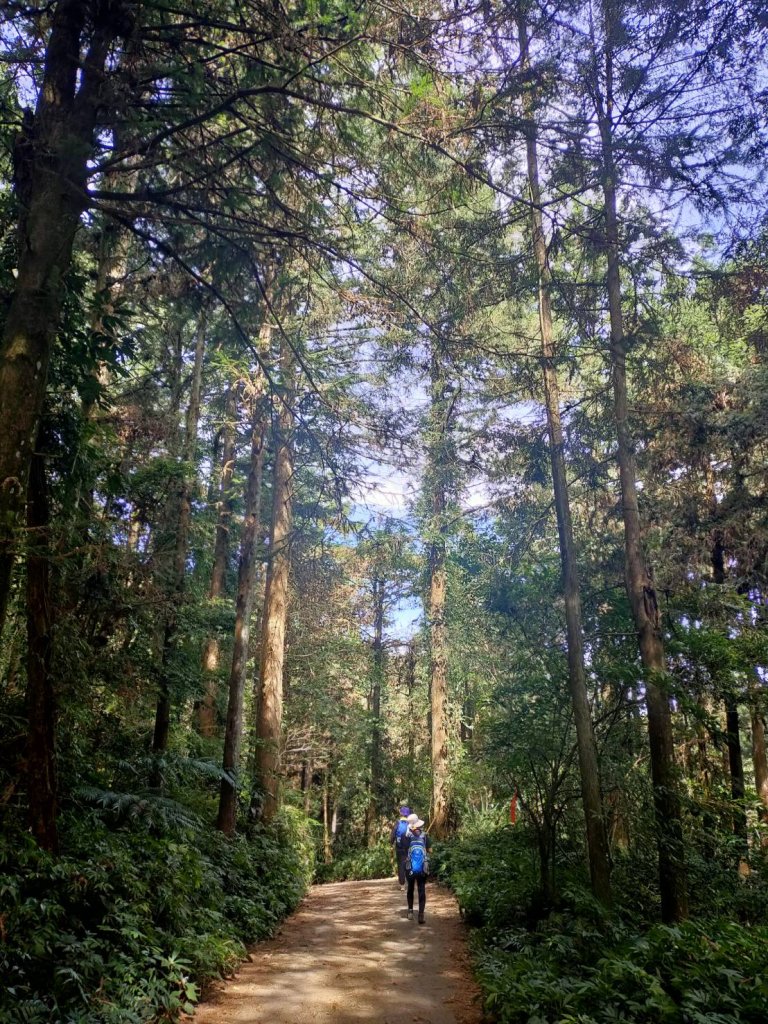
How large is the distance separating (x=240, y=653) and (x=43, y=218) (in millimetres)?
7985

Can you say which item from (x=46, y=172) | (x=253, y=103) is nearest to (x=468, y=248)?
(x=253, y=103)

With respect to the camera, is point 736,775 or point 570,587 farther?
point 736,775

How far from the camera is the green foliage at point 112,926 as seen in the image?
4625mm

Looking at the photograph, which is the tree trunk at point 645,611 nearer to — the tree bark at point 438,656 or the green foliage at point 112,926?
the green foliage at point 112,926

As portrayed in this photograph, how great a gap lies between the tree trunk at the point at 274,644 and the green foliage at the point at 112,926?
4923 mm

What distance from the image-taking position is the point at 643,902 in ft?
30.9

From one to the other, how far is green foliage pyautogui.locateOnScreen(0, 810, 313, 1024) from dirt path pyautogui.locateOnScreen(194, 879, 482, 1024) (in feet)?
1.33

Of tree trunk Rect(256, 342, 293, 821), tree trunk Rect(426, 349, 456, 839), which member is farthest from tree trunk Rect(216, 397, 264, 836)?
tree trunk Rect(426, 349, 456, 839)

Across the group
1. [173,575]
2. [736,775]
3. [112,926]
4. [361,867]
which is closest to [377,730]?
[361,867]

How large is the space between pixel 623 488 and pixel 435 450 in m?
4.70

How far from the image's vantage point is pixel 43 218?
5168 mm

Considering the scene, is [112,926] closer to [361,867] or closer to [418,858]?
[418,858]

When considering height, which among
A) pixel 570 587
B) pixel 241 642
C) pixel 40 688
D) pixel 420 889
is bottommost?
pixel 420 889

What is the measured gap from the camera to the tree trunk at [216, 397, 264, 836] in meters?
10.8
